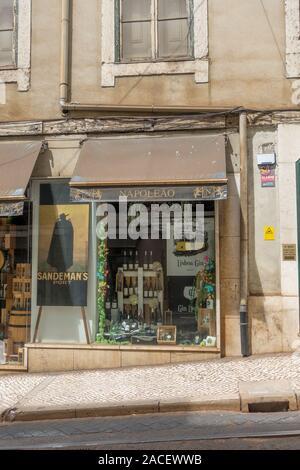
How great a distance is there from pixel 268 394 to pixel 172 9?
665 centimetres

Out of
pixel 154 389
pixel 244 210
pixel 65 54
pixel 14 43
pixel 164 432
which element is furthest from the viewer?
pixel 14 43

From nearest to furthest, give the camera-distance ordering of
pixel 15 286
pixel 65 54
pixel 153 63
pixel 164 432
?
pixel 164 432, pixel 153 63, pixel 65 54, pixel 15 286

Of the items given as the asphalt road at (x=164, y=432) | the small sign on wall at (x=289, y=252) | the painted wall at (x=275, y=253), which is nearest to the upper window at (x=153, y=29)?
the painted wall at (x=275, y=253)

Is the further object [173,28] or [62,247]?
[173,28]

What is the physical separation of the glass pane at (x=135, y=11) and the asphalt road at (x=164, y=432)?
6722 millimetres

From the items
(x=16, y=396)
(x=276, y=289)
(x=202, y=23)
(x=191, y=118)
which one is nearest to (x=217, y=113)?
(x=191, y=118)

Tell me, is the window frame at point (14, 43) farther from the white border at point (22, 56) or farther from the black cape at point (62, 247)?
the black cape at point (62, 247)

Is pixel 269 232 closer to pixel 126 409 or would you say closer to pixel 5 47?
pixel 126 409

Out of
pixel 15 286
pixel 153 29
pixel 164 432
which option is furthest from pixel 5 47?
pixel 164 432

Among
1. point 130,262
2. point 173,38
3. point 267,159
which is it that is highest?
point 173,38

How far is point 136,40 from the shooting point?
347 inches

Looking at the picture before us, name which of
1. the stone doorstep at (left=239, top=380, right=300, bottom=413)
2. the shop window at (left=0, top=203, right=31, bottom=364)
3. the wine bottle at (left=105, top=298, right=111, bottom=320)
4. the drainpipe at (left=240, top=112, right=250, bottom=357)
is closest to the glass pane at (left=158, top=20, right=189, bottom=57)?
the drainpipe at (left=240, top=112, right=250, bottom=357)

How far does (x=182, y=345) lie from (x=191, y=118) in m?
3.80

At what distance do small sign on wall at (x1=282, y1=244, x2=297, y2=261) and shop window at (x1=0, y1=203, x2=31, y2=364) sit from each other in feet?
14.2
